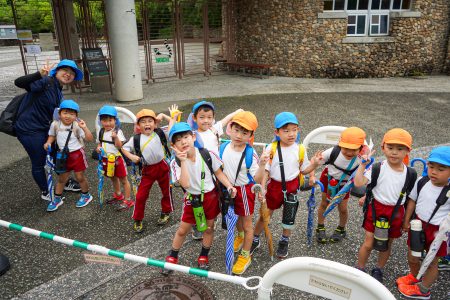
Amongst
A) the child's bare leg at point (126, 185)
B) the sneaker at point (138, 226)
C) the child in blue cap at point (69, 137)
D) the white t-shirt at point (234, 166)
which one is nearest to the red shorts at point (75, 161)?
the child in blue cap at point (69, 137)

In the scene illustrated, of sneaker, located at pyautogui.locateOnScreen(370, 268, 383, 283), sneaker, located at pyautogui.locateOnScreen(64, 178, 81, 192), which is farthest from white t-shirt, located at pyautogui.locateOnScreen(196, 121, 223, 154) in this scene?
sneaker, located at pyautogui.locateOnScreen(64, 178, 81, 192)

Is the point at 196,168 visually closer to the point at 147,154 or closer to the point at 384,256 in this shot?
the point at 147,154

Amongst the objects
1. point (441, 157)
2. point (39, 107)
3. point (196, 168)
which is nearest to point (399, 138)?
point (441, 157)

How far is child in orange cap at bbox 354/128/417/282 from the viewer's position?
3.11m

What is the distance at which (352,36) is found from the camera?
13.5 m

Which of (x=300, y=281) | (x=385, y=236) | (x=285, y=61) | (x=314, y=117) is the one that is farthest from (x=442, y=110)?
(x=300, y=281)

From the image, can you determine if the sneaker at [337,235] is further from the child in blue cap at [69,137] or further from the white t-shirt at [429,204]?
the child in blue cap at [69,137]

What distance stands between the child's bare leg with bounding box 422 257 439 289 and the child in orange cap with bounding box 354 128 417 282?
0.34 m

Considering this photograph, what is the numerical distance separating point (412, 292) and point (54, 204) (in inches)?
172

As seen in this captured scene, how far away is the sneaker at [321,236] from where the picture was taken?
13.1 ft

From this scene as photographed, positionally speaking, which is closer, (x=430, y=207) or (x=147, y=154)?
(x=430, y=207)

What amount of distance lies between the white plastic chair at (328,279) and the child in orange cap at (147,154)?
2.48 m

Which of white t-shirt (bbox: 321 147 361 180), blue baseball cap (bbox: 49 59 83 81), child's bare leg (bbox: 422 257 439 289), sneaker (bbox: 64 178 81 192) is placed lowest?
sneaker (bbox: 64 178 81 192)

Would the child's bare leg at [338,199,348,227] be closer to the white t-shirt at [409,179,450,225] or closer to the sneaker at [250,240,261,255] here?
the white t-shirt at [409,179,450,225]
